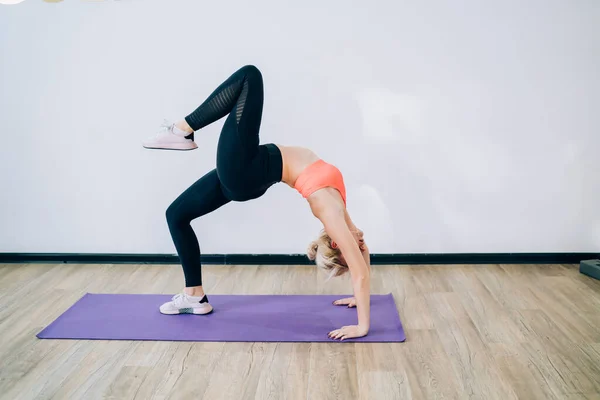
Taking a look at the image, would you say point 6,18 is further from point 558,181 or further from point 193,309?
point 558,181

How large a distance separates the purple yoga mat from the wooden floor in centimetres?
7

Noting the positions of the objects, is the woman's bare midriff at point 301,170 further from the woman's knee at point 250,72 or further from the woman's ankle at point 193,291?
the woman's ankle at point 193,291

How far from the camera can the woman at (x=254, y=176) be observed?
2.99m

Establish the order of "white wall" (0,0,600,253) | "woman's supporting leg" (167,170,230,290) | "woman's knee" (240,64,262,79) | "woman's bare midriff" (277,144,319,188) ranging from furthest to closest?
"white wall" (0,0,600,253) → "woman's supporting leg" (167,170,230,290) → "woman's bare midriff" (277,144,319,188) → "woman's knee" (240,64,262,79)

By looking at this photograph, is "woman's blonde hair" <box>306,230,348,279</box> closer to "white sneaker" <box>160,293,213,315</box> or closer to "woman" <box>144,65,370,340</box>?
"woman" <box>144,65,370,340</box>

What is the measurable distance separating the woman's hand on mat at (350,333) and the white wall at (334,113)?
133 cm

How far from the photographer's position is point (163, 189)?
172 inches

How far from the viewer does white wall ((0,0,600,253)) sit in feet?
13.5

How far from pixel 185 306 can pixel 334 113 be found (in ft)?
5.37

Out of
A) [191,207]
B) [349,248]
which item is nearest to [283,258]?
[191,207]

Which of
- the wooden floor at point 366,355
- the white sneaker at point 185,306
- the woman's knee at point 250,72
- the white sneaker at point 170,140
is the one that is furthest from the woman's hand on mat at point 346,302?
the woman's knee at point 250,72

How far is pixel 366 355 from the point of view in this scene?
9.85 feet

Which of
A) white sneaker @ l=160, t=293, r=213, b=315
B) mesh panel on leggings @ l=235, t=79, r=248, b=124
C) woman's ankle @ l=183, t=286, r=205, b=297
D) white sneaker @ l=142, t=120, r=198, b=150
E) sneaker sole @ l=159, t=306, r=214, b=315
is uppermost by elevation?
mesh panel on leggings @ l=235, t=79, r=248, b=124

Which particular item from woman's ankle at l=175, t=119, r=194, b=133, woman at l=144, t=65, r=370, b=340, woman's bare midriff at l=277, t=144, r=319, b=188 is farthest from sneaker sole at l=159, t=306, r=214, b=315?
woman's ankle at l=175, t=119, r=194, b=133
